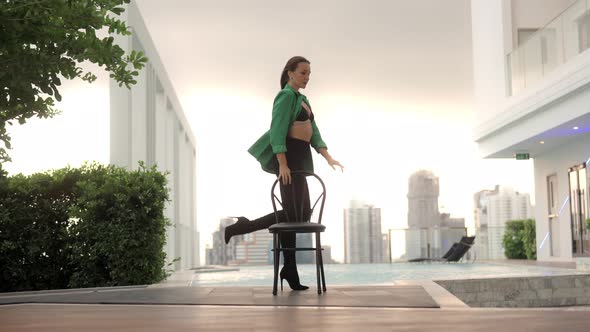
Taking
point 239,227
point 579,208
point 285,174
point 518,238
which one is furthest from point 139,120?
point 518,238

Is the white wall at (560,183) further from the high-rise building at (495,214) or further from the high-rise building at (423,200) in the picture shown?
the high-rise building at (423,200)

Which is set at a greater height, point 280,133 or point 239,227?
point 280,133

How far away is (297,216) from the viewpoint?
4.94m

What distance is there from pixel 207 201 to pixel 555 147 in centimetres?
908

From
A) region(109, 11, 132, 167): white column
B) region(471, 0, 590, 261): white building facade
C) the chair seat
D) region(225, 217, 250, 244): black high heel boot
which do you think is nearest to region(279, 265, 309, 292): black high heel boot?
region(225, 217, 250, 244): black high heel boot

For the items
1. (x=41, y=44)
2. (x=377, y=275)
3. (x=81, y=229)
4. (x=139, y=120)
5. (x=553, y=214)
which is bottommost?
(x=377, y=275)

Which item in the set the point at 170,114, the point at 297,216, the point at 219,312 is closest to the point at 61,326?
the point at 219,312

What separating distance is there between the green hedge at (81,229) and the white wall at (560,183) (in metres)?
10.4

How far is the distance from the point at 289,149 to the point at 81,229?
118 inches

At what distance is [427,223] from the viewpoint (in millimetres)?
20266

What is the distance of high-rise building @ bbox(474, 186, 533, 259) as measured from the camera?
1981 centimetres

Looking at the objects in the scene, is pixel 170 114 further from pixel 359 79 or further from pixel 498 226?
pixel 498 226

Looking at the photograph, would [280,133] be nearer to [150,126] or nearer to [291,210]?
[291,210]

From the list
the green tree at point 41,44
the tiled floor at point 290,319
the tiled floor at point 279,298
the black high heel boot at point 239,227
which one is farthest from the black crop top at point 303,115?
the green tree at point 41,44
